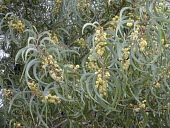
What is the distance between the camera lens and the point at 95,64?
1437 millimetres

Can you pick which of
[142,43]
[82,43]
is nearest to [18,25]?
[82,43]

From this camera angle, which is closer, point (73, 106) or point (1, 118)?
point (73, 106)

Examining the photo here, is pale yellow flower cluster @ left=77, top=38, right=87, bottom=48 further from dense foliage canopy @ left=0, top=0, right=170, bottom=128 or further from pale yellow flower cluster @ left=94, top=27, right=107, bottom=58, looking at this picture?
pale yellow flower cluster @ left=94, top=27, right=107, bottom=58

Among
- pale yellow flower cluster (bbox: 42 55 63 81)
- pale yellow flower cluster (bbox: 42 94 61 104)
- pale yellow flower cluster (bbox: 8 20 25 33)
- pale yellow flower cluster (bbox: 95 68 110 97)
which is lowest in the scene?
pale yellow flower cluster (bbox: 42 94 61 104)

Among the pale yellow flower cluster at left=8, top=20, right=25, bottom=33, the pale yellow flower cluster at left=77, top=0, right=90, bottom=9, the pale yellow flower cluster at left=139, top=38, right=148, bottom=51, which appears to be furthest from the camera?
the pale yellow flower cluster at left=77, top=0, right=90, bottom=9

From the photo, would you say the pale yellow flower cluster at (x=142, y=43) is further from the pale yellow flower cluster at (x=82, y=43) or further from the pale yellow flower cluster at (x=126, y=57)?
the pale yellow flower cluster at (x=82, y=43)

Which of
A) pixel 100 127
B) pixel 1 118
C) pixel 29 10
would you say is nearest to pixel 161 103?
pixel 100 127

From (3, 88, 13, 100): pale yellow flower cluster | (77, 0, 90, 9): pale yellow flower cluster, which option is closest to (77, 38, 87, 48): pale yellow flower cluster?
(77, 0, 90, 9): pale yellow flower cluster

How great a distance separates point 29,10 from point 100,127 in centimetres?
78

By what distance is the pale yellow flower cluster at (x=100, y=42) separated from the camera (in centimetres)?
129

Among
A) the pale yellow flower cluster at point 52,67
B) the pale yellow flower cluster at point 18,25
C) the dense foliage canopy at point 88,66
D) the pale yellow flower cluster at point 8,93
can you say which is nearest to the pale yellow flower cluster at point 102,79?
the dense foliage canopy at point 88,66

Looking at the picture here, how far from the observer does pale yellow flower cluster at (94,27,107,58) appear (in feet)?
4.25

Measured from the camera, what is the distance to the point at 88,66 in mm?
1488

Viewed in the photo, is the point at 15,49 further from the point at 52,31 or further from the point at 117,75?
the point at 117,75
